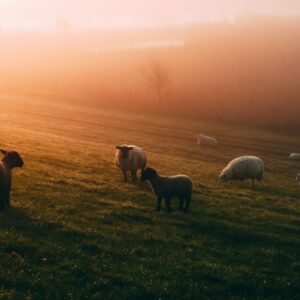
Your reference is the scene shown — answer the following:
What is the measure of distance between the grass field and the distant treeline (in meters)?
47.6

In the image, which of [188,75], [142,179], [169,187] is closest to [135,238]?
[169,187]

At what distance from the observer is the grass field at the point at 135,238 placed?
12773 mm

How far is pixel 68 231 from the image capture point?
16.0m

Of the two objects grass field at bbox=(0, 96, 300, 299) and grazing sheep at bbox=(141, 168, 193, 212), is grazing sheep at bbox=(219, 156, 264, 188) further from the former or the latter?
grazing sheep at bbox=(141, 168, 193, 212)

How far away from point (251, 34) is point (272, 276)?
188981mm

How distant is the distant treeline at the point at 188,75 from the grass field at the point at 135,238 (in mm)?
47562

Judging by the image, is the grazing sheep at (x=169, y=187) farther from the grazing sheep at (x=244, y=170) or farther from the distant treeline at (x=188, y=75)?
the distant treeline at (x=188, y=75)

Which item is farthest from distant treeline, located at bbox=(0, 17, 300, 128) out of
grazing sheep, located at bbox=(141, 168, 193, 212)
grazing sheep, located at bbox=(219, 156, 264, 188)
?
grazing sheep, located at bbox=(141, 168, 193, 212)

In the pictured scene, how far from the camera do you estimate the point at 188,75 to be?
12312 cm

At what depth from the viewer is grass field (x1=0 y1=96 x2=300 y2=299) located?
41.9 ft

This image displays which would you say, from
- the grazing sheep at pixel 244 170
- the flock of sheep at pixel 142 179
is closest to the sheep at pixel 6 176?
the flock of sheep at pixel 142 179

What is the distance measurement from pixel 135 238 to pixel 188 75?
110 meters

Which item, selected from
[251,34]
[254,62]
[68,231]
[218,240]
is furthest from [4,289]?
[251,34]

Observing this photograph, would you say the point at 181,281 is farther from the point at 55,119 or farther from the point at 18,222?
the point at 55,119
